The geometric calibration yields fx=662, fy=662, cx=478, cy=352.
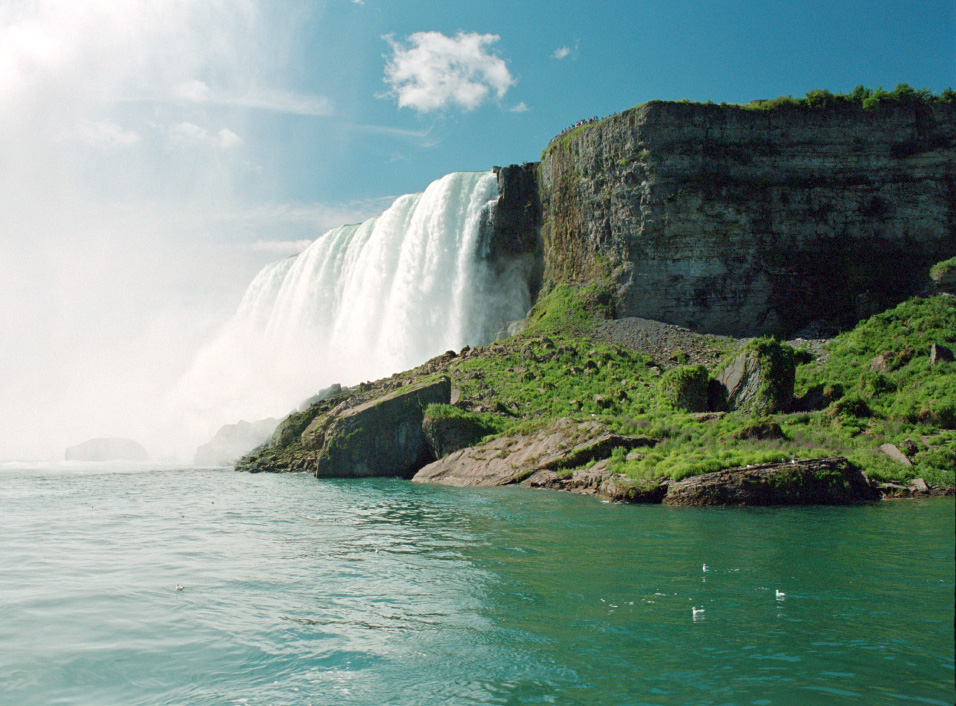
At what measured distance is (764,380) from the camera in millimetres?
23984

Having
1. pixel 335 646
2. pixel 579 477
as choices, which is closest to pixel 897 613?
pixel 335 646

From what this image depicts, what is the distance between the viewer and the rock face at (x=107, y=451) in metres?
48.2

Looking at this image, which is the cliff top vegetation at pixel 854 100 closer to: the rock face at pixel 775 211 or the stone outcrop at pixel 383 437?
the rock face at pixel 775 211

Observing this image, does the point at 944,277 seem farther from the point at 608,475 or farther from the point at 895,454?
the point at 608,475

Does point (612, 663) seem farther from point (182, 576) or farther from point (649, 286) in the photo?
point (649, 286)

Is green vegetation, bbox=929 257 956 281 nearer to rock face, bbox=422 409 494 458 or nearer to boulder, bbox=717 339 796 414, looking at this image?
boulder, bbox=717 339 796 414

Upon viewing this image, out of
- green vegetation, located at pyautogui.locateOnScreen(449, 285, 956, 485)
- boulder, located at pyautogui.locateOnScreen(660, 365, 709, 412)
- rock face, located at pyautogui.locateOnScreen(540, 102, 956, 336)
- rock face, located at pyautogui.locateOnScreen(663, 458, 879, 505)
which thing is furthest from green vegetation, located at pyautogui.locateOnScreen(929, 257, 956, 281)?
rock face, located at pyautogui.locateOnScreen(663, 458, 879, 505)

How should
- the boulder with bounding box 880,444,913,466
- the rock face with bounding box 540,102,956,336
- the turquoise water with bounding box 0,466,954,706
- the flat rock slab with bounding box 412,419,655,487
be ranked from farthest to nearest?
the rock face with bounding box 540,102,956,336
the flat rock slab with bounding box 412,419,655,487
the boulder with bounding box 880,444,913,466
the turquoise water with bounding box 0,466,954,706

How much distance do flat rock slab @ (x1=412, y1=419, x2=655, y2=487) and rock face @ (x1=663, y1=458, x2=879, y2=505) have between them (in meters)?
4.53

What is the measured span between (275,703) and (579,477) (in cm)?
1539

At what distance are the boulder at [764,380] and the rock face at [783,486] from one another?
7.28m

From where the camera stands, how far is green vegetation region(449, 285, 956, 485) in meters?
18.1

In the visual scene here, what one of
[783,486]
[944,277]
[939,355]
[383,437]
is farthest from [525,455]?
[944,277]

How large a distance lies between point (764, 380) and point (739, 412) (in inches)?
64.8
